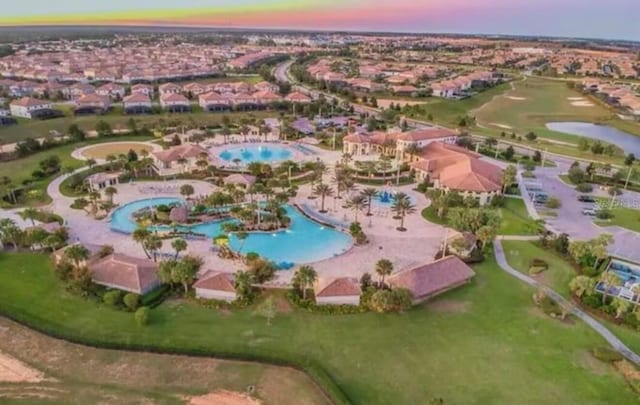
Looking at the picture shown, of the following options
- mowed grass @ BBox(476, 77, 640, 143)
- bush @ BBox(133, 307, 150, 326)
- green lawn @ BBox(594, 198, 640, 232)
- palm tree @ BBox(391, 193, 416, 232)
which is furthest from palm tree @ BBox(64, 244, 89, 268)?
mowed grass @ BBox(476, 77, 640, 143)

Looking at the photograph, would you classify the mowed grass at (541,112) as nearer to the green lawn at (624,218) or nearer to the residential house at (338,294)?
the green lawn at (624,218)

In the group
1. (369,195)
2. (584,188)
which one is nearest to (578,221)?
(584,188)

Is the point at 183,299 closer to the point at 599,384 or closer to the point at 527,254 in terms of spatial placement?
the point at 599,384

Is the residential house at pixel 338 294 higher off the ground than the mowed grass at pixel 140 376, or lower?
higher

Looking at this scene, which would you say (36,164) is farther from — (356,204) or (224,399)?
(224,399)

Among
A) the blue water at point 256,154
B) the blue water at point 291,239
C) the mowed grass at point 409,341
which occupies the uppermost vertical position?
the blue water at point 256,154

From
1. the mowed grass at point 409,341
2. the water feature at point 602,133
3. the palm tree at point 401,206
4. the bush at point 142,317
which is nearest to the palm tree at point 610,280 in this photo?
the mowed grass at point 409,341

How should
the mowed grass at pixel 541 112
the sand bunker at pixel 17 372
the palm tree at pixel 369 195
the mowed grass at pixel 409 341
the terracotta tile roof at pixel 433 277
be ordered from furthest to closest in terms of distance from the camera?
the mowed grass at pixel 541 112 < the palm tree at pixel 369 195 < the terracotta tile roof at pixel 433 277 < the sand bunker at pixel 17 372 < the mowed grass at pixel 409 341
